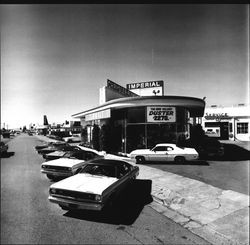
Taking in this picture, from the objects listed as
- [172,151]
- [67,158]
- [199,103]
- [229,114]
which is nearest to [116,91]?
[199,103]

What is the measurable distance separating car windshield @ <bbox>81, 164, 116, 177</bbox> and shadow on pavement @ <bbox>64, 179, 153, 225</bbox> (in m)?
0.98

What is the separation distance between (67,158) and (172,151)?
7043 mm

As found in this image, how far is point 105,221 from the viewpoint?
5277 mm

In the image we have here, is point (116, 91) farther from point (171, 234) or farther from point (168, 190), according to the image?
point (171, 234)

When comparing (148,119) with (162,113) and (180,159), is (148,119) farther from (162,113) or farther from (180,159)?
(180,159)

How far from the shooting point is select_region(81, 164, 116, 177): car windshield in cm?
691

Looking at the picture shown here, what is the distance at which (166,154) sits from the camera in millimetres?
13117

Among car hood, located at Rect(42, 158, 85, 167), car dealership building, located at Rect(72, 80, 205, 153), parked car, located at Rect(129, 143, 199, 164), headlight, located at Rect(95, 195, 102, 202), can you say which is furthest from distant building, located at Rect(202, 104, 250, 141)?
headlight, located at Rect(95, 195, 102, 202)

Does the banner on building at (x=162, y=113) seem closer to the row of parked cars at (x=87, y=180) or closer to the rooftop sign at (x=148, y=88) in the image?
the row of parked cars at (x=87, y=180)

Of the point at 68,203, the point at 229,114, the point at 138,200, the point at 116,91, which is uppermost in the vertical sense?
the point at 116,91

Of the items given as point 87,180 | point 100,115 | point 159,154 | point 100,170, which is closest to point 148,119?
point 159,154

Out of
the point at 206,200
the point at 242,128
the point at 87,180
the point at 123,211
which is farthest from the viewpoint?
the point at 242,128

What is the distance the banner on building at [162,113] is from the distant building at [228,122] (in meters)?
22.2

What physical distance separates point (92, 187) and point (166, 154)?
8326 millimetres
